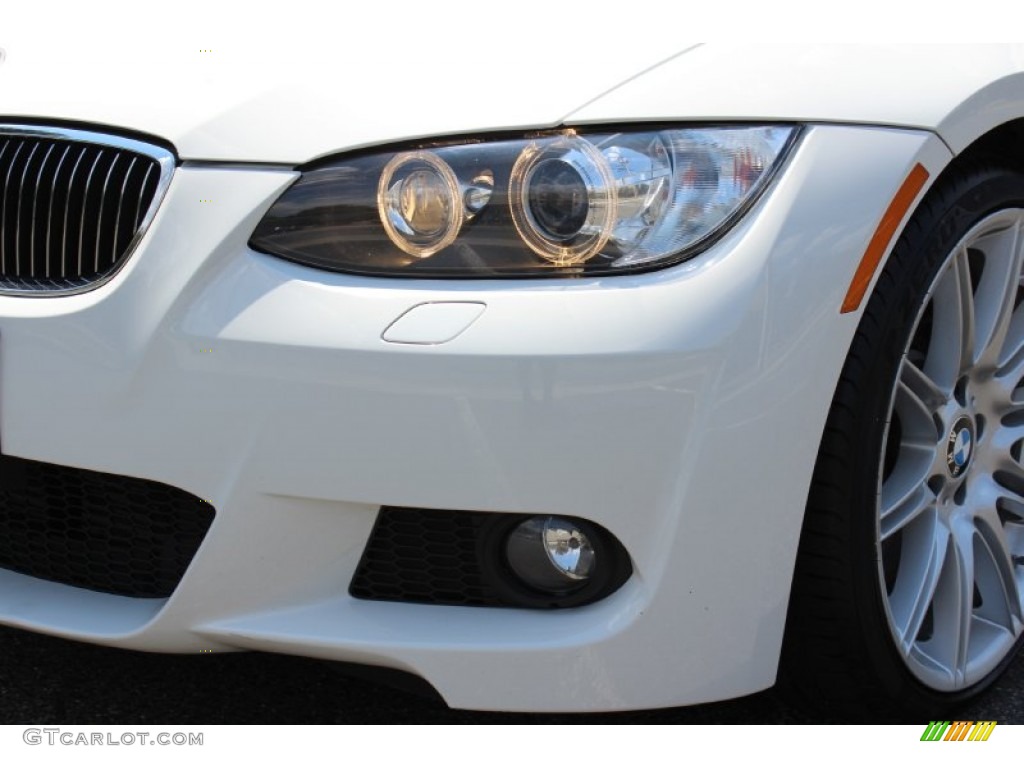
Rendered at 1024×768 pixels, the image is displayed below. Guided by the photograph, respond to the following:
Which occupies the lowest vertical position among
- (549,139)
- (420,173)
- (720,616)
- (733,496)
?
(720,616)

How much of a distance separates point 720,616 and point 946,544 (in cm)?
67

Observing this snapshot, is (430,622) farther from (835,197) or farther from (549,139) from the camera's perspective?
(835,197)

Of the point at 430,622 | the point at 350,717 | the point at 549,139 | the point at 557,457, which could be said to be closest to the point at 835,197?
the point at 549,139

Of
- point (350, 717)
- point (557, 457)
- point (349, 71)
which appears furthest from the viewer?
point (350, 717)

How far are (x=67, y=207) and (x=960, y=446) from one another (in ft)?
5.12

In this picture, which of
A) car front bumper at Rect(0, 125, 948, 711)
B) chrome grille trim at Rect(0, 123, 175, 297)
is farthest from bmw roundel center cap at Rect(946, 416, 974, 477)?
chrome grille trim at Rect(0, 123, 175, 297)

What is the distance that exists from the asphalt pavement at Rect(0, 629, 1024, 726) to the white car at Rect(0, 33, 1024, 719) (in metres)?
0.29

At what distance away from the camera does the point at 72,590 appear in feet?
7.40

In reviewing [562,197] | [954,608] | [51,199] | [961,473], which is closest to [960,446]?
[961,473]

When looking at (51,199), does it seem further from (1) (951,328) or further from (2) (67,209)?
(1) (951,328)

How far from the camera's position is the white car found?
1.89 meters
